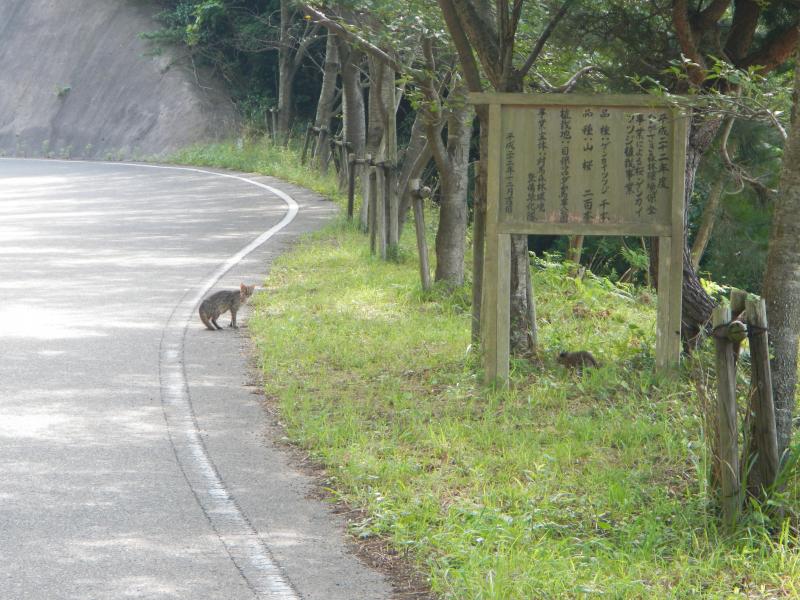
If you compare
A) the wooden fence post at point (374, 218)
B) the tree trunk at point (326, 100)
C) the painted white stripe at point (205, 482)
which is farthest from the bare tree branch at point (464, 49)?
the tree trunk at point (326, 100)

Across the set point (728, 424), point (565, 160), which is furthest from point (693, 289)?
point (728, 424)

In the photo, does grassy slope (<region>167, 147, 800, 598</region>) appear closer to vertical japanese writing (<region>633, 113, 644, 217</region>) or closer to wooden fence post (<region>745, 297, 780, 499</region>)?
wooden fence post (<region>745, 297, 780, 499</region>)

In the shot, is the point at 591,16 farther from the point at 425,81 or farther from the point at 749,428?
the point at 749,428

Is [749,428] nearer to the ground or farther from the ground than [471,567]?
farther from the ground

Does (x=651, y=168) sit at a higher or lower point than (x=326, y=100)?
lower

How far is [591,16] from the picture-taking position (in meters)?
8.80

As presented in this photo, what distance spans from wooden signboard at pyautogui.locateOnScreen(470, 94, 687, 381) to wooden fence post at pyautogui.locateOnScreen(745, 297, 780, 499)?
277 centimetres

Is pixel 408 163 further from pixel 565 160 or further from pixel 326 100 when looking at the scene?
pixel 326 100

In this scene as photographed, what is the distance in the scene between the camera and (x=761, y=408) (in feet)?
17.4

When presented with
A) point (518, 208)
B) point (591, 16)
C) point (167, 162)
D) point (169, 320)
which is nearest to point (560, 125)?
point (518, 208)

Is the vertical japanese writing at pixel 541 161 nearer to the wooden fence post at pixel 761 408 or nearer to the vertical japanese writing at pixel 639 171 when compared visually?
the vertical japanese writing at pixel 639 171

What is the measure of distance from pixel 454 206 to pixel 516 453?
6148 mm

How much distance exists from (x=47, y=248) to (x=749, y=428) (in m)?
11.9

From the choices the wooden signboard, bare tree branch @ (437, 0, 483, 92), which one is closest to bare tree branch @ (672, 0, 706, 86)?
the wooden signboard
